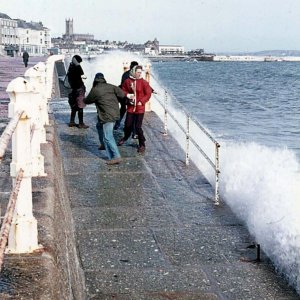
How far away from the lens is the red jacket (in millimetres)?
10961

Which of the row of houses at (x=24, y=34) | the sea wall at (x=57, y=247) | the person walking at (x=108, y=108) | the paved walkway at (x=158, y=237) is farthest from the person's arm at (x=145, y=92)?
the row of houses at (x=24, y=34)

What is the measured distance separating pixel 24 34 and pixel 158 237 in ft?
513

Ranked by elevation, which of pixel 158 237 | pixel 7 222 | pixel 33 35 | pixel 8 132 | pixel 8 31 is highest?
pixel 8 132

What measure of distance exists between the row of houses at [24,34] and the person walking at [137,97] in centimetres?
12424

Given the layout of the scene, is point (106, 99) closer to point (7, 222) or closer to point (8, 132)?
point (8, 132)

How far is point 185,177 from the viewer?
31.4 feet

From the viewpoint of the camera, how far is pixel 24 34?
157 meters

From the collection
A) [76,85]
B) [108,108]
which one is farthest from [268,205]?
[76,85]

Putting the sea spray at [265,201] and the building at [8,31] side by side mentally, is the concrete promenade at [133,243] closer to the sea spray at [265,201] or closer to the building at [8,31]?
the sea spray at [265,201]

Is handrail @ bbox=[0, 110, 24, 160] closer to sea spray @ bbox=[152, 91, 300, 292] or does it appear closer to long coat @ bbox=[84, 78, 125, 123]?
sea spray @ bbox=[152, 91, 300, 292]

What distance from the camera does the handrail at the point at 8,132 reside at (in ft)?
10.6

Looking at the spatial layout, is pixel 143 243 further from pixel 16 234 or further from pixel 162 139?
pixel 162 139

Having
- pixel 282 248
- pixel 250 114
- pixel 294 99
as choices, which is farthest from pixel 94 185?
pixel 294 99

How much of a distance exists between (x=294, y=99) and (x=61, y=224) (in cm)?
4278
